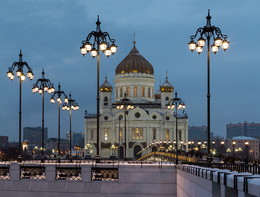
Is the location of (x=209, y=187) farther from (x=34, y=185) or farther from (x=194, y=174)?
(x=34, y=185)

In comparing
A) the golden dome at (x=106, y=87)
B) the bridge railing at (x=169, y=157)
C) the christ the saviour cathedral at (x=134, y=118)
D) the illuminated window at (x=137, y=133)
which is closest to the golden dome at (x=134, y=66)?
the christ the saviour cathedral at (x=134, y=118)

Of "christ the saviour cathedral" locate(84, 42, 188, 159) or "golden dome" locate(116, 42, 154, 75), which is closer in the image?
"christ the saviour cathedral" locate(84, 42, 188, 159)

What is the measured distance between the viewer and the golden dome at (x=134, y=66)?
14312cm

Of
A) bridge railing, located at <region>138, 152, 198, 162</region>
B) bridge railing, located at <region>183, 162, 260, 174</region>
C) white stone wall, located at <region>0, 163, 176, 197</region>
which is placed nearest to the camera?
bridge railing, located at <region>183, 162, 260, 174</region>

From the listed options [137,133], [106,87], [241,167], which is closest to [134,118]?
[137,133]

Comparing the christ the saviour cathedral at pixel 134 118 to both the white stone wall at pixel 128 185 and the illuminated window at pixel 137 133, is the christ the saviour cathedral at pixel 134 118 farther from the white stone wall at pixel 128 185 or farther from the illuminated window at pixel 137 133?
the white stone wall at pixel 128 185

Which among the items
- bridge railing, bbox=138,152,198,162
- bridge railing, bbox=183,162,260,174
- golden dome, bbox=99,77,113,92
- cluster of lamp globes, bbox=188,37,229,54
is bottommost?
bridge railing, bbox=138,152,198,162

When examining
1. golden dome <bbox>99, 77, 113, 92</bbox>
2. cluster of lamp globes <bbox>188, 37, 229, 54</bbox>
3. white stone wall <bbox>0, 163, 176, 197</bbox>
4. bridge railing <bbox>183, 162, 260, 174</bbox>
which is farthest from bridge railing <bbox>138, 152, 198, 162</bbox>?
golden dome <bbox>99, 77, 113, 92</bbox>

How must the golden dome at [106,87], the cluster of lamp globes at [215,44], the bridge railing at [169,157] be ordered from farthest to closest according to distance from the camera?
the golden dome at [106,87]
the bridge railing at [169,157]
the cluster of lamp globes at [215,44]

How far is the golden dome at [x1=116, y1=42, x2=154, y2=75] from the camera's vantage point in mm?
143125

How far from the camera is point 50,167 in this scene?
3325cm

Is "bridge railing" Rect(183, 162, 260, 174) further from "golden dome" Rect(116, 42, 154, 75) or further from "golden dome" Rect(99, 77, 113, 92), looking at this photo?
"golden dome" Rect(99, 77, 113, 92)

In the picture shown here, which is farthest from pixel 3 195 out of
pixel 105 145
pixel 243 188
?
pixel 105 145

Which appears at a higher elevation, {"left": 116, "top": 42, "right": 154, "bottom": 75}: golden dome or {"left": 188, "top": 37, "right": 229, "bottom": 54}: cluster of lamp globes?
{"left": 116, "top": 42, "right": 154, "bottom": 75}: golden dome
